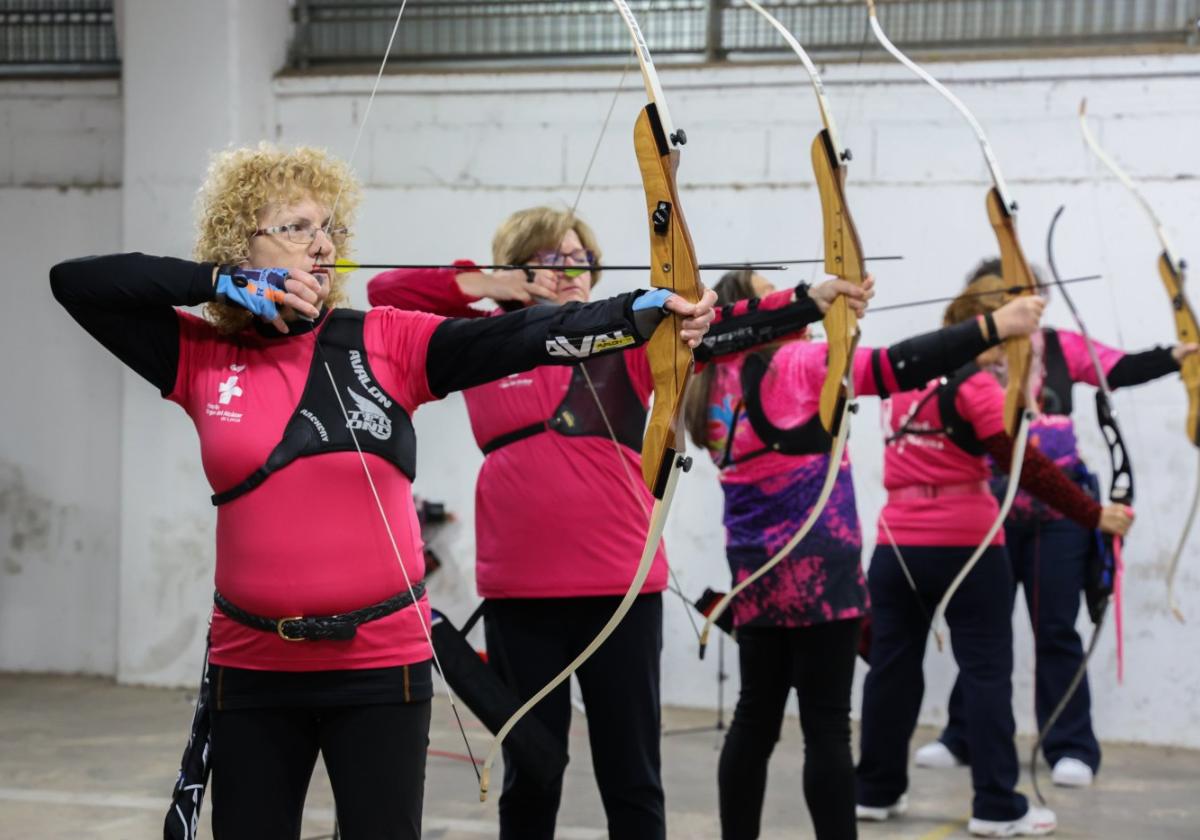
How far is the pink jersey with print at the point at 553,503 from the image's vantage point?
85.9 inches

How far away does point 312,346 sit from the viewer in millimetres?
1673

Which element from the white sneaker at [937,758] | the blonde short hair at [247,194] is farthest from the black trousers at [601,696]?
the white sneaker at [937,758]

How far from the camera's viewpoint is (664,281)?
1745mm

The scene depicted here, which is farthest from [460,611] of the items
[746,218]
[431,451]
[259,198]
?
[259,198]

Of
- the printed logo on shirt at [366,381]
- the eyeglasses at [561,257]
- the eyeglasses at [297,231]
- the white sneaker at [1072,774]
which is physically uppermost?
the eyeglasses at [297,231]

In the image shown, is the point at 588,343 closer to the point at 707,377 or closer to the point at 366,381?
the point at 366,381

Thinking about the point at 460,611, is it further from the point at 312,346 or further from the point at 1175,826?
the point at 312,346

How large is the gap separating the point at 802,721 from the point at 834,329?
0.63 meters

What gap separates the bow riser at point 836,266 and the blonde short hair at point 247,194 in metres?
0.92

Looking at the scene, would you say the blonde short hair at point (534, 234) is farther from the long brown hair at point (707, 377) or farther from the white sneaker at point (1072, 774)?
the white sneaker at point (1072, 774)

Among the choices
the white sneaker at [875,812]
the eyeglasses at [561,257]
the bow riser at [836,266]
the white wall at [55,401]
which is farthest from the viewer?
the white wall at [55,401]

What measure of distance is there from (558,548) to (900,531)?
48.2 inches

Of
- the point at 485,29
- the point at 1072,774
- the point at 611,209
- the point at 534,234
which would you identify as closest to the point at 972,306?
the point at 534,234

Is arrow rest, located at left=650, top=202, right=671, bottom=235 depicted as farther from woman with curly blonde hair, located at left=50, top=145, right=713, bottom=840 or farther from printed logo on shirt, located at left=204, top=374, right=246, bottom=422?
printed logo on shirt, located at left=204, top=374, right=246, bottom=422
